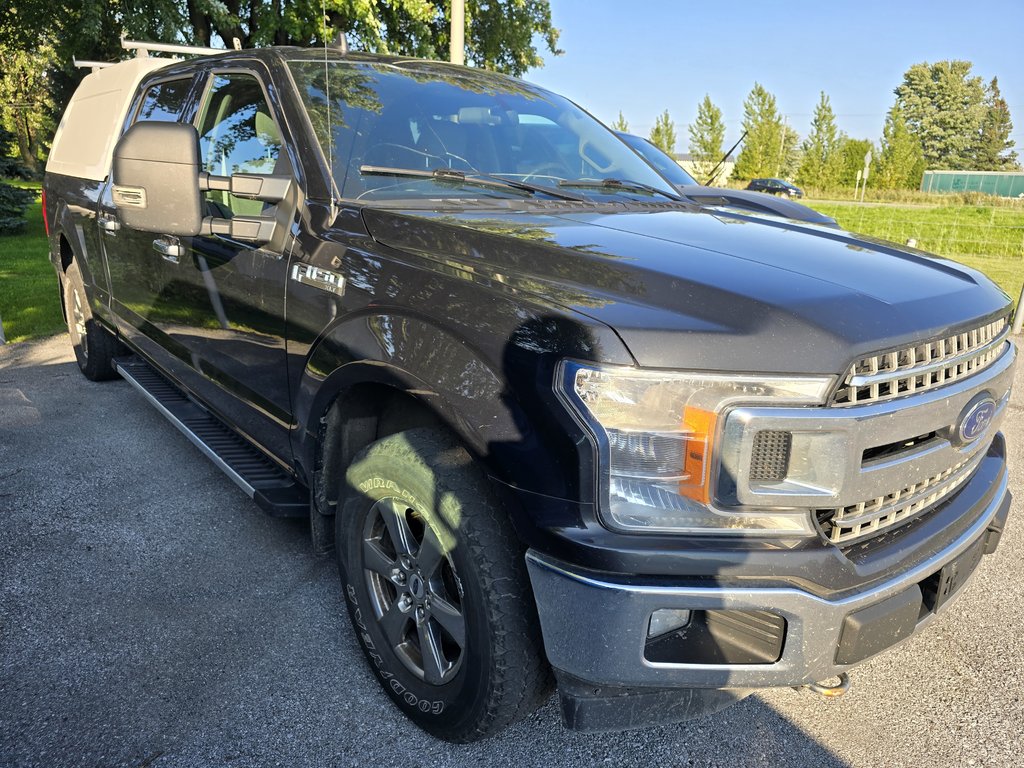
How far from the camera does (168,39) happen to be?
41.8 feet

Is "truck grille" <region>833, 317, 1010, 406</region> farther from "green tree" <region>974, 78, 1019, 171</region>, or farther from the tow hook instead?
"green tree" <region>974, 78, 1019, 171</region>

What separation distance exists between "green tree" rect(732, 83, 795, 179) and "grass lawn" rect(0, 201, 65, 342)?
40505mm

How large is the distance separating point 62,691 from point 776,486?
2.21m

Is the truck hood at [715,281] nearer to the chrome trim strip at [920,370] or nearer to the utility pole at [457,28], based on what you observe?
the chrome trim strip at [920,370]

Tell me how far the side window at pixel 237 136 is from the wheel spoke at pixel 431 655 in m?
1.58

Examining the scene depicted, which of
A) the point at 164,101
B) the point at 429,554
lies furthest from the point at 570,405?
the point at 164,101

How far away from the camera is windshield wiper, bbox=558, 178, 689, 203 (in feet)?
10.1

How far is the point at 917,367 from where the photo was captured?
1.80 m

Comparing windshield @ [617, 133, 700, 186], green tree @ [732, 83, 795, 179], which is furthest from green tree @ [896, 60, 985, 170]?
windshield @ [617, 133, 700, 186]

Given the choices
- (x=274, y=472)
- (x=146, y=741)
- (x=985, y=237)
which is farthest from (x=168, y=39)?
(x=985, y=237)

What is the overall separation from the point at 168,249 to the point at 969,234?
654 inches

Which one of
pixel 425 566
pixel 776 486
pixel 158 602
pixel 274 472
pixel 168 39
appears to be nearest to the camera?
pixel 776 486

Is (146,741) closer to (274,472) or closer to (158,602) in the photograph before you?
(158,602)

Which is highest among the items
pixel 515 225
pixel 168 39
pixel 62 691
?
pixel 168 39
